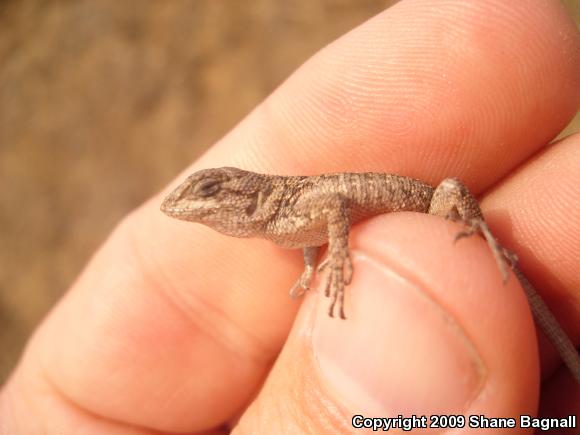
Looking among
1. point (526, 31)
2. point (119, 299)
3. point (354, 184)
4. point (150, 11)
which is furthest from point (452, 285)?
point (150, 11)

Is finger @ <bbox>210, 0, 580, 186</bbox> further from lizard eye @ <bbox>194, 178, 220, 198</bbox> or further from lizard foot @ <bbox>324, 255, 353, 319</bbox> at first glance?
lizard foot @ <bbox>324, 255, 353, 319</bbox>

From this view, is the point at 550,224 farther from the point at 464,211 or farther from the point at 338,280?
the point at 338,280

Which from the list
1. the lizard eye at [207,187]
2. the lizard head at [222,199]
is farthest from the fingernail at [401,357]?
the lizard eye at [207,187]

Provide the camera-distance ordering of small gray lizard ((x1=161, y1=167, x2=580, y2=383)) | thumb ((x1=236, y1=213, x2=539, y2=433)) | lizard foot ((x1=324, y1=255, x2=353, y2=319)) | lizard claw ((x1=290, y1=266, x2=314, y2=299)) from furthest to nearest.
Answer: lizard claw ((x1=290, y1=266, x2=314, y2=299)) → small gray lizard ((x1=161, y1=167, x2=580, y2=383)) → lizard foot ((x1=324, y1=255, x2=353, y2=319)) → thumb ((x1=236, y1=213, x2=539, y2=433))

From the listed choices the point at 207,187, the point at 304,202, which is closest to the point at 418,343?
the point at 304,202

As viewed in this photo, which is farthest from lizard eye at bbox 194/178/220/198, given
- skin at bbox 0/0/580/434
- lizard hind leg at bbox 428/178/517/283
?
lizard hind leg at bbox 428/178/517/283

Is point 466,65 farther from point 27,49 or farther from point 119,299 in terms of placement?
point 27,49

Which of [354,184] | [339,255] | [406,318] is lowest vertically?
[406,318]
